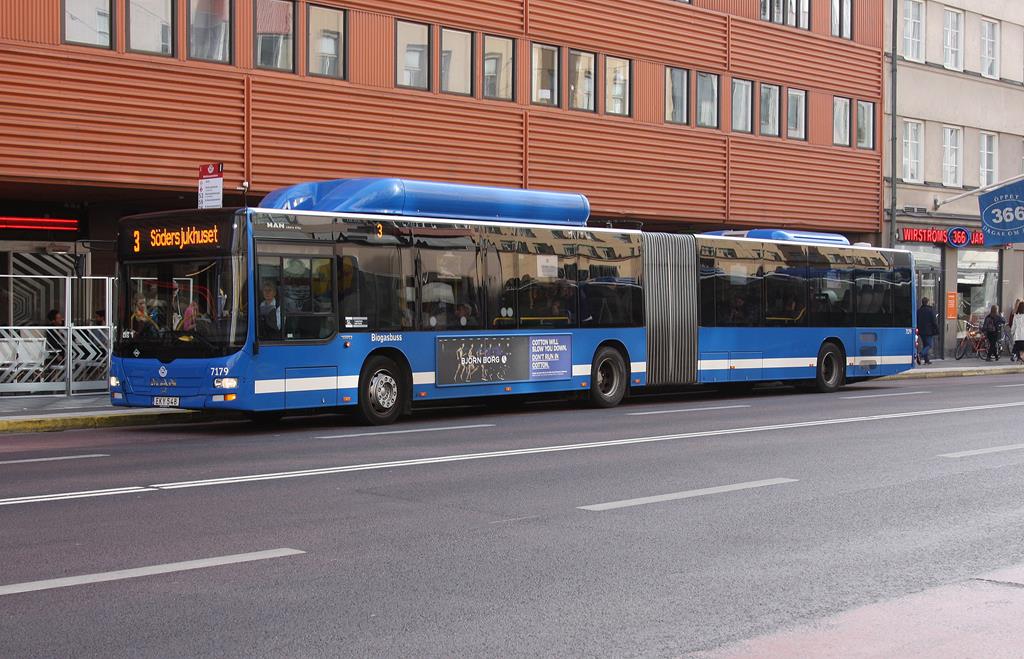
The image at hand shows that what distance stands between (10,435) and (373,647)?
11.8 m

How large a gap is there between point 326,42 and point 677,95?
10.6 metres

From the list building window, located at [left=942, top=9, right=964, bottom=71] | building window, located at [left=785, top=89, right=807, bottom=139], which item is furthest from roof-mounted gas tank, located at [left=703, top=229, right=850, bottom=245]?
building window, located at [left=942, top=9, right=964, bottom=71]

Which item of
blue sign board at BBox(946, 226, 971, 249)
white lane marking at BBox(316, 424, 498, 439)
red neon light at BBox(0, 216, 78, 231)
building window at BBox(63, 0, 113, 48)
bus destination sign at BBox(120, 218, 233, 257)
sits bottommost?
white lane marking at BBox(316, 424, 498, 439)

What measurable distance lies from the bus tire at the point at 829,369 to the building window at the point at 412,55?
9692 mm

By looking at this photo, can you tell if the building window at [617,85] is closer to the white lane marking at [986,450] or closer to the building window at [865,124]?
the building window at [865,124]

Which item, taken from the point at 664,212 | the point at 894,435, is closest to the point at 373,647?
the point at 894,435

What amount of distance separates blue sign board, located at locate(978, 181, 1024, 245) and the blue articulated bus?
16014 millimetres

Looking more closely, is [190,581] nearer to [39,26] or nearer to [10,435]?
[10,435]

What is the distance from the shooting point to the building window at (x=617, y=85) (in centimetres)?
3058

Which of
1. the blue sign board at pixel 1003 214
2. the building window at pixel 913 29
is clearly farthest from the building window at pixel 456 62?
the blue sign board at pixel 1003 214

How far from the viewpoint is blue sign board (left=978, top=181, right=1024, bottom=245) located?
38375 mm

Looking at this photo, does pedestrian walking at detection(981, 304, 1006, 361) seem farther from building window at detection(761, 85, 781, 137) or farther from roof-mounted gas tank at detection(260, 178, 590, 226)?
roof-mounted gas tank at detection(260, 178, 590, 226)

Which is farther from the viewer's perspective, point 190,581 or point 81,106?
point 81,106

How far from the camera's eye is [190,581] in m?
6.88
